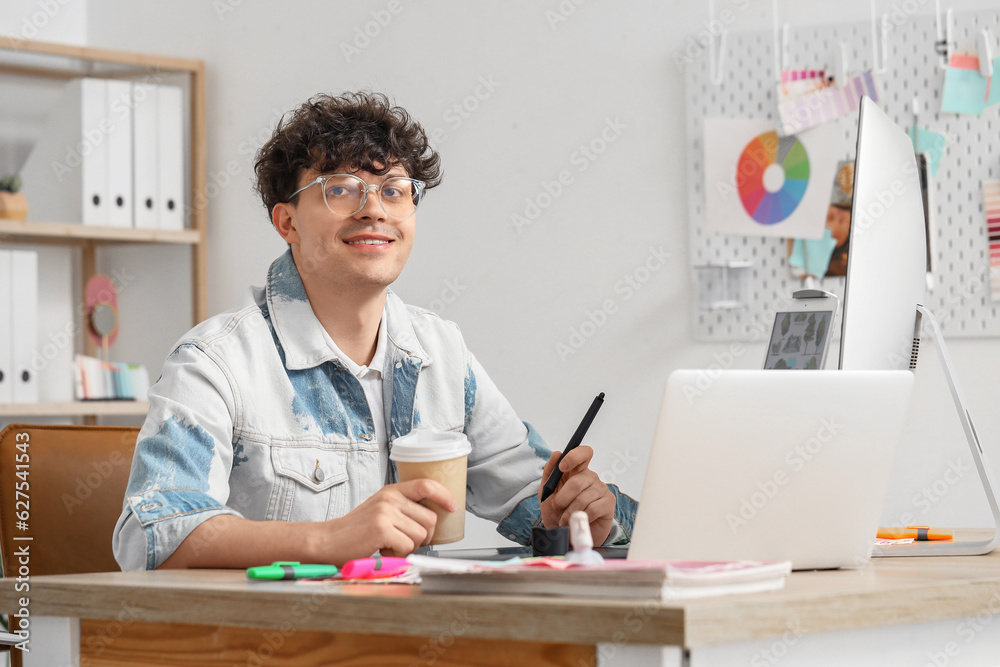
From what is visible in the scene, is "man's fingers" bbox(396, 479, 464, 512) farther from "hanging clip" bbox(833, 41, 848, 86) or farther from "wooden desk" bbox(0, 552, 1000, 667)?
"hanging clip" bbox(833, 41, 848, 86)

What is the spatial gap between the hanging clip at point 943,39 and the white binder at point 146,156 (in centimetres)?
196

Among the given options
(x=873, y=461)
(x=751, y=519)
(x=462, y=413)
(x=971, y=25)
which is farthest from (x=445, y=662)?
(x=971, y=25)

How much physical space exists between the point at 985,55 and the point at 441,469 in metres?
1.77

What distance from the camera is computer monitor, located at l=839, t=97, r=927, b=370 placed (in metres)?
1.05

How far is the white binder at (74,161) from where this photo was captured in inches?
104

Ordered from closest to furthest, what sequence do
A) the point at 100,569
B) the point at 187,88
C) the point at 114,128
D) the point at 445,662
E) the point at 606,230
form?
the point at 445,662 → the point at 100,569 → the point at 606,230 → the point at 114,128 → the point at 187,88

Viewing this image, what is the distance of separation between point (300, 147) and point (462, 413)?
47 cm

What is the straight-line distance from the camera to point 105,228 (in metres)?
2.62

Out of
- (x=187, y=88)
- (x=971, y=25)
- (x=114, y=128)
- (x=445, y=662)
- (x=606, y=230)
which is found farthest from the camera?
(x=187, y=88)

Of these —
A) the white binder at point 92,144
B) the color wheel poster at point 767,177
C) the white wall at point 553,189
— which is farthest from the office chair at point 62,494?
the color wheel poster at point 767,177

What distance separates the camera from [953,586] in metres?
0.79

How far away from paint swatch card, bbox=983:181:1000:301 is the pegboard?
0.01 meters

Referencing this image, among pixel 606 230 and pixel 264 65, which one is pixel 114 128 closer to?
pixel 264 65

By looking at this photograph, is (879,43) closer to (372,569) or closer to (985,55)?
(985,55)
